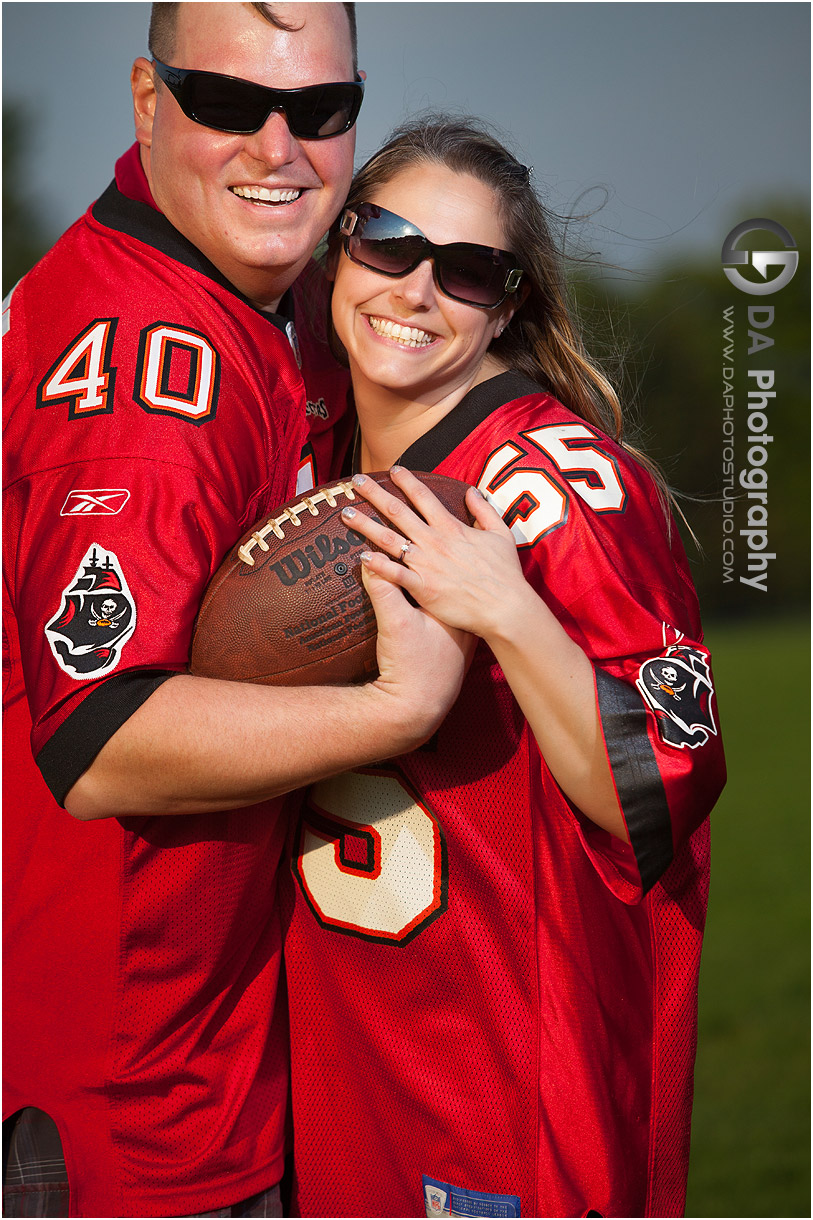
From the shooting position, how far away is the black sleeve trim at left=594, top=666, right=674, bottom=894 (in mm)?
1992

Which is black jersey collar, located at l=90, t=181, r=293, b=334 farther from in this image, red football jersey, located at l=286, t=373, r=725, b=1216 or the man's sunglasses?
red football jersey, located at l=286, t=373, r=725, b=1216

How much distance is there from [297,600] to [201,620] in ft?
0.61

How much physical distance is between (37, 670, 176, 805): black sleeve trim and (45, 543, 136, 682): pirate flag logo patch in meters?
0.04

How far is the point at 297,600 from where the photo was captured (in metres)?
2.02

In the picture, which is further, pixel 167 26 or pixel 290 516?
pixel 167 26

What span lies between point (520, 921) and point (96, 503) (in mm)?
1198

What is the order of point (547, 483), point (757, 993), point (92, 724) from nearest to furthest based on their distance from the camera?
point (92, 724), point (547, 483), point (757, 993)

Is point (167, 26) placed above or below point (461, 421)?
above

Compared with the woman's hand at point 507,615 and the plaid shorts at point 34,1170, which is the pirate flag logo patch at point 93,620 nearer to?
the woman's hand at point 507,615

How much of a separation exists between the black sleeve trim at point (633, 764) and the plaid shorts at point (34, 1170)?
1.28m

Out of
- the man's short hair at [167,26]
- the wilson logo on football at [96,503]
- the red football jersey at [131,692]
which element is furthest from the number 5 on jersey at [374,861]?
the man's short hair at [167,26]

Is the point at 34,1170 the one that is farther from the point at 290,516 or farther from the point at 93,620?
the point at 290,516

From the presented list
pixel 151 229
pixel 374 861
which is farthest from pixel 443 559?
pixel 151 229

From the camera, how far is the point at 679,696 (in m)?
2.04
